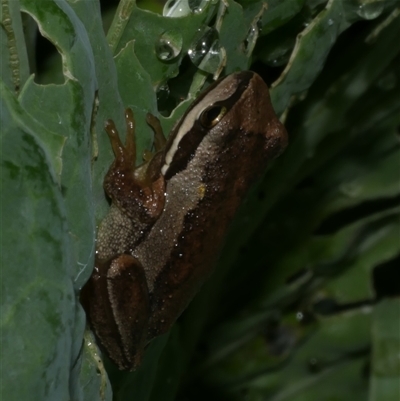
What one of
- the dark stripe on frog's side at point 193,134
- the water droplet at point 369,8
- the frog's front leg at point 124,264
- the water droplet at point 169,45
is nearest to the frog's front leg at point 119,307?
the frog's front leg at point 124,264

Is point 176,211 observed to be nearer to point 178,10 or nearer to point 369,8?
point 178,10

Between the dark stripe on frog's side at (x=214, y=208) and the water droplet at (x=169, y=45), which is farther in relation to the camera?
the dark stripe on frog's side at (x=214, y=208)

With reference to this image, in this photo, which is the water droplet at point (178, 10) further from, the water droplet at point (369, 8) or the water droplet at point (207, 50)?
the water droplet at point (369, 8)

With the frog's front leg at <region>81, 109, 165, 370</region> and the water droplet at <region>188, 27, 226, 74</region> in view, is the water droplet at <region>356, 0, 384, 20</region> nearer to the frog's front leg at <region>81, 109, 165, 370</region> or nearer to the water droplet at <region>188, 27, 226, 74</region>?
the water droplet at <region>188, 27, 226, 74</region>

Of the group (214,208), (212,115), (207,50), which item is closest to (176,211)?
(214,208)

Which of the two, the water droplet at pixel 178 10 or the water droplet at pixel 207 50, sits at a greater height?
the water droplet at pixel 178 10

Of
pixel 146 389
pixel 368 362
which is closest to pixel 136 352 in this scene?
pixel 146 389

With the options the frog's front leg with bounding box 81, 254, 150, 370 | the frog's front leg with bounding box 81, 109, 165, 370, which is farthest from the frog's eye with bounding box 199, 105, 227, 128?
the frog's front leg with bounding box 81, 254, 150, 370
